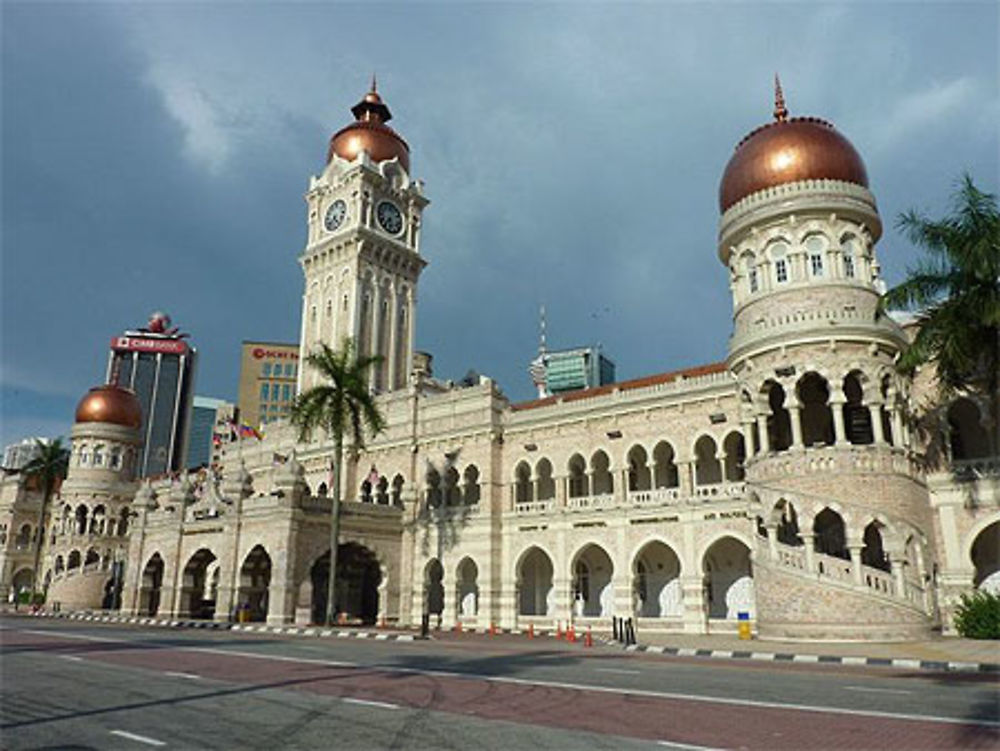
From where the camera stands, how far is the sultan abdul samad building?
78.6 feet

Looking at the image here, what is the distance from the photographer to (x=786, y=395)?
25.2 m

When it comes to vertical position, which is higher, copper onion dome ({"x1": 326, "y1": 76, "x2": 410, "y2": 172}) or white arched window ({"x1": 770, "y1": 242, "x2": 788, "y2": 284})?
copper onion dome ({"x1": 326, "y1": 76, "x2": 410, "y2": 172})

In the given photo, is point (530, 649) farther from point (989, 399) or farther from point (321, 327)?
point (321, 327)

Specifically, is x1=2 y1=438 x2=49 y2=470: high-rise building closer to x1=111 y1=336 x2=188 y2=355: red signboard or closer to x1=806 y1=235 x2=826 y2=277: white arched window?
x1=111 y1=336 x2=188 y2=355: red signboard

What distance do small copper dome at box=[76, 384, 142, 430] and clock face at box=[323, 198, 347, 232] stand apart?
910 inches

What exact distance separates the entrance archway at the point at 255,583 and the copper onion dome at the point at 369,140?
93.6 feet

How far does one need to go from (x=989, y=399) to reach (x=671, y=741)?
24.0 m

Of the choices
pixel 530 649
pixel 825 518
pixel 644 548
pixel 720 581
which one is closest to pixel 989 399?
pixel 825 518

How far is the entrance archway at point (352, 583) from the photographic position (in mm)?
36031

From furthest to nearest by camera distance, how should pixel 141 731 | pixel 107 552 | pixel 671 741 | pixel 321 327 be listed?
pixel 107 552 < pixel 321 327 < pixel 141 731 < pixel 671 741

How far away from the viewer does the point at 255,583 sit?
37938 millimetres

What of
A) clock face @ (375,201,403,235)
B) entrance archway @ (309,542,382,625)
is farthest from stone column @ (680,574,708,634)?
clock face @ (375,201,403,235)

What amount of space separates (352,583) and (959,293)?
30046mm

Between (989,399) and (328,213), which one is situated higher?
(328,213)
